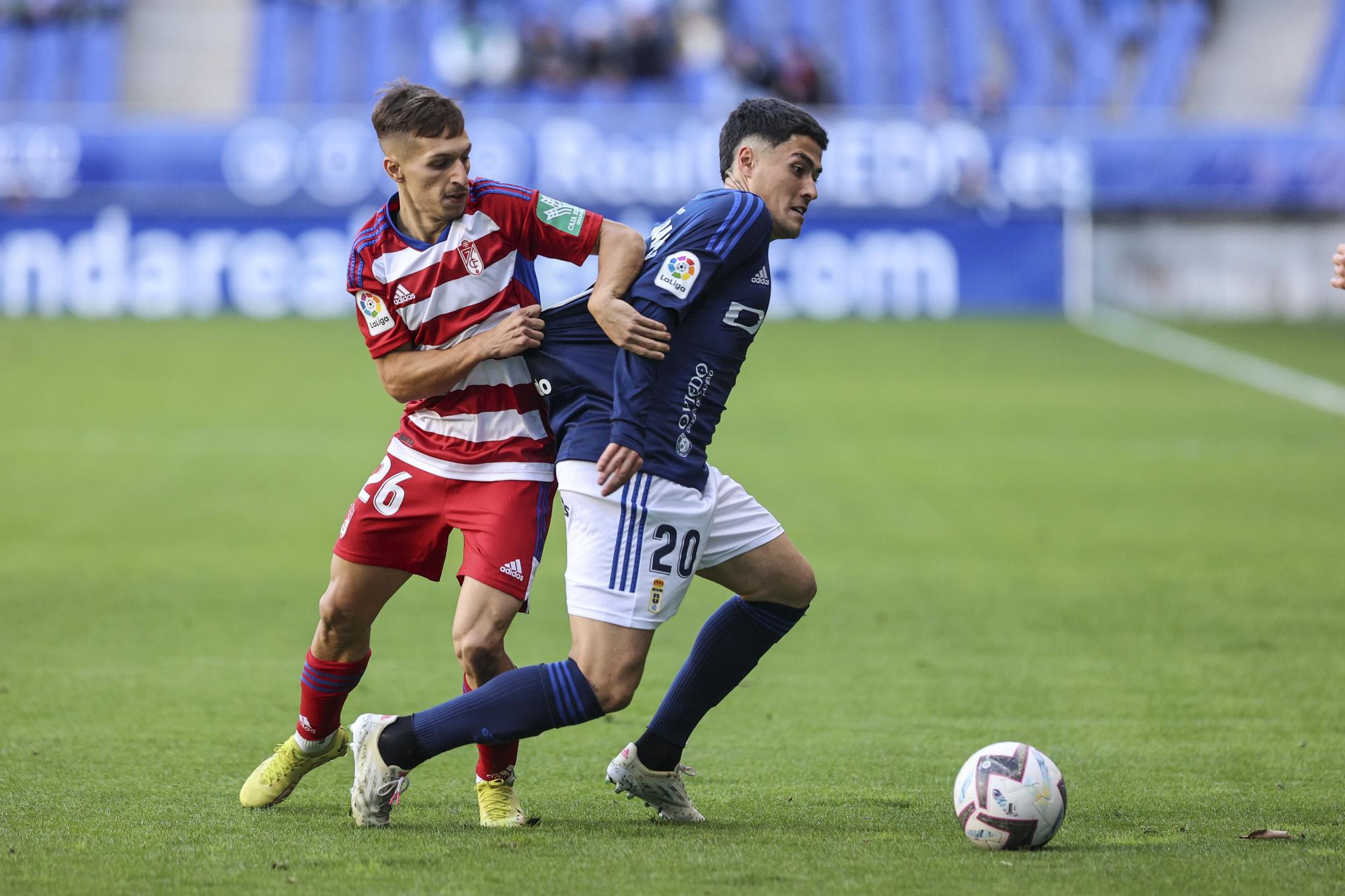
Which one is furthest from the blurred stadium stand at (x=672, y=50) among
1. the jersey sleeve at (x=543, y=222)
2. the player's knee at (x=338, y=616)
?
the player's knee at (x=338, y=616)

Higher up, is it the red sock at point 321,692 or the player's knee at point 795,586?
the player's knee at point 795,586

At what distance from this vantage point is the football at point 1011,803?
14.3ft

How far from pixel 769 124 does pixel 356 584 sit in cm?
178

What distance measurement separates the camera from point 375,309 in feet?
15.7

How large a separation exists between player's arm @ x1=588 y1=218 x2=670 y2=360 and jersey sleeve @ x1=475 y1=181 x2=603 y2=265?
0.05 meters

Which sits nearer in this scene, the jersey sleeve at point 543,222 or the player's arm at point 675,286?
the player's arm at point 675,286

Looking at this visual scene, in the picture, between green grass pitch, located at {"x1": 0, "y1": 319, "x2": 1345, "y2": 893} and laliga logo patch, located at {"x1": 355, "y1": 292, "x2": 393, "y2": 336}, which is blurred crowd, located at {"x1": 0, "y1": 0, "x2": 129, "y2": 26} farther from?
laliga logo patch, located at {"x1": 355, "y1": 292, "x2": 393, "y2": 336}

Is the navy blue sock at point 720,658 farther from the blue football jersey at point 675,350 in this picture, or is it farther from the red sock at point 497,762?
the blue football jersey at point 675,350

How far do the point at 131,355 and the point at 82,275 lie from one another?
4.83 metres

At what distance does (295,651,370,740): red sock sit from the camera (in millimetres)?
4969

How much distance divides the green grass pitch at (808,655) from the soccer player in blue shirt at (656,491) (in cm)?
28

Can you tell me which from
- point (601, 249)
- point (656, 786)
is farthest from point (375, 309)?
point (656, 786)

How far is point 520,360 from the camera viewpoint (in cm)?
488

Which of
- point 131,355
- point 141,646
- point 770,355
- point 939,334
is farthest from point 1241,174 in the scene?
point 141,646
